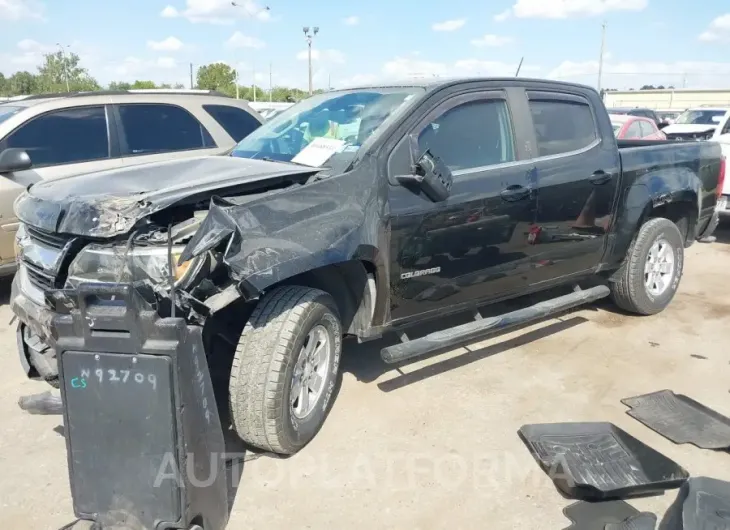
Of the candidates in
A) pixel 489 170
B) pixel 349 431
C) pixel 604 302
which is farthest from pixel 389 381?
pixel 604 302

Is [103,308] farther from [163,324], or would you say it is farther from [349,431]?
[349,431]

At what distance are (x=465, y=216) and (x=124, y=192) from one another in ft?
6.56

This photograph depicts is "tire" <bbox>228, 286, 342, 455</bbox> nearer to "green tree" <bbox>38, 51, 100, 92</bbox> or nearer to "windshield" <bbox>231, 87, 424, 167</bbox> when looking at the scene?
"windshield" <bbox>231, 87, 424, 167</bbox>

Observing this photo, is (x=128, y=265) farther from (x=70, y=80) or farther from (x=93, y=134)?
(x=70, y=80)

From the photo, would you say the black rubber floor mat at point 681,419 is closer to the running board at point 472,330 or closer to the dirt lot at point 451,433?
the dirt lot at point 451,433

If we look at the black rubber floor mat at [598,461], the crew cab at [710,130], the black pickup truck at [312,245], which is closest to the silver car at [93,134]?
the black pickup truck at [312,245]

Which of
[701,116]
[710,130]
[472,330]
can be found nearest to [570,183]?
[472,330]

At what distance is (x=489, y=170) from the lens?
415 centimetres

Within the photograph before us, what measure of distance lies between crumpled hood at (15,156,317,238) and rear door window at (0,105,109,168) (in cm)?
256

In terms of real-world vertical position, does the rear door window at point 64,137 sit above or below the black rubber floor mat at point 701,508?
above

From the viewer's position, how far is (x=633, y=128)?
42.0 feet

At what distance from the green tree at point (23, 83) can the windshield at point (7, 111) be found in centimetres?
5846

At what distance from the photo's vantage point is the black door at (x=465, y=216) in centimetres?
377

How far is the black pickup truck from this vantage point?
2.51 metres
